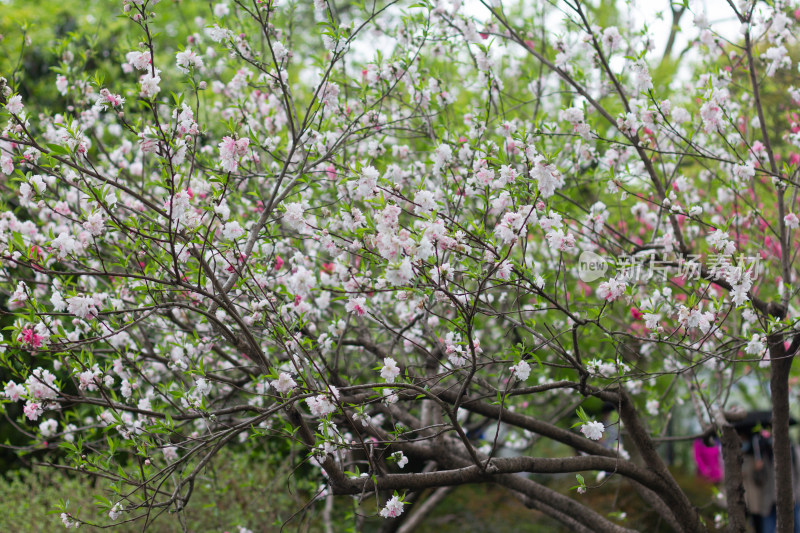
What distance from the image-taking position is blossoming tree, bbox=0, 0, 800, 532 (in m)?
2.65

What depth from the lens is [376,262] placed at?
2600mm

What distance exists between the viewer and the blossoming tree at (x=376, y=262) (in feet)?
8.69

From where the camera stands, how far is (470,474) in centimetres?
312

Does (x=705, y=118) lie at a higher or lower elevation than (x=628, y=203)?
lower

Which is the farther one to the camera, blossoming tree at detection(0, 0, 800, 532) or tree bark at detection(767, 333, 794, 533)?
tree bark at detection(767, 333, 794, 533)

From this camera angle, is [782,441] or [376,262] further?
[782,441]

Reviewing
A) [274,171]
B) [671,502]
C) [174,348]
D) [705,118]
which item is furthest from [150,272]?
[671,502]

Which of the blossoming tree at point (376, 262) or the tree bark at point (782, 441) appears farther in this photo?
the tree bark at point (782, 441)

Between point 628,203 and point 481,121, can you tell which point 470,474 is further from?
point 628,203

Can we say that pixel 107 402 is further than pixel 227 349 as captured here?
No

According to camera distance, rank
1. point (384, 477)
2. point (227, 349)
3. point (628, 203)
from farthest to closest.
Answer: point (628, 203)
point (227, 349)
point (384, 477)

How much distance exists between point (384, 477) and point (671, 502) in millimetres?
1912

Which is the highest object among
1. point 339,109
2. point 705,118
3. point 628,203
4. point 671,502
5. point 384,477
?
point 628,203

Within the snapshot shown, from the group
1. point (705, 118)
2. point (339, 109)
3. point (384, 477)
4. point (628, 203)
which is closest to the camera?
point (384, 477)
